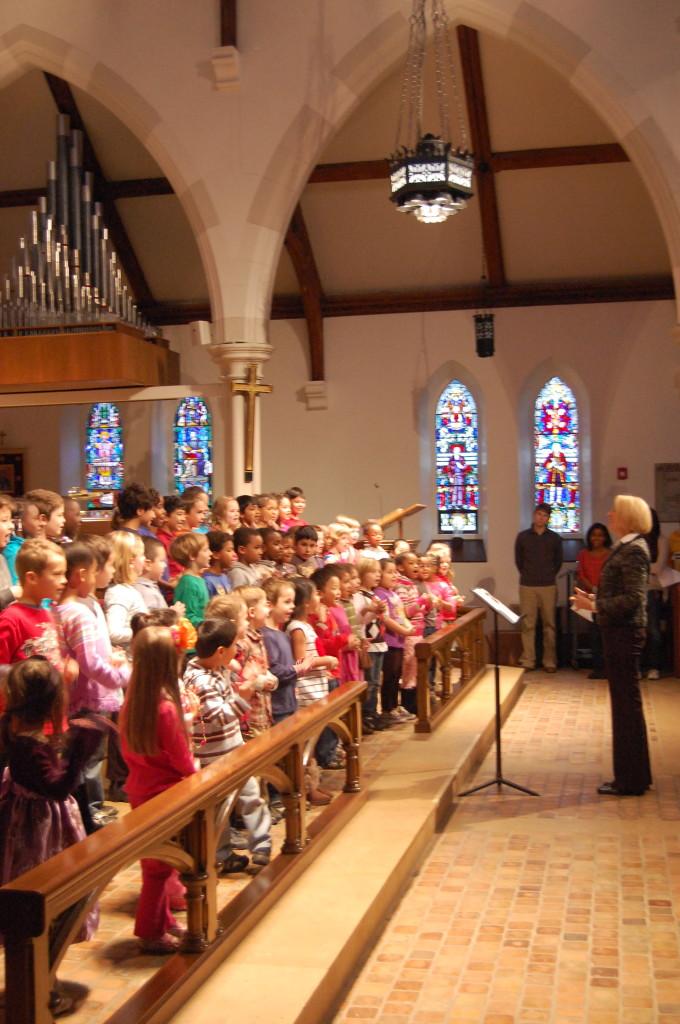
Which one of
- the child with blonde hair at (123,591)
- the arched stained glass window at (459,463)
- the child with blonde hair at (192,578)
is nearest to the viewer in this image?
the child with blonde hair at (123,591)

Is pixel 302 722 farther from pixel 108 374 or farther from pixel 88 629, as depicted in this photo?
pixel 108 374

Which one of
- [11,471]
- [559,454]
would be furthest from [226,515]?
Result: [11,471]

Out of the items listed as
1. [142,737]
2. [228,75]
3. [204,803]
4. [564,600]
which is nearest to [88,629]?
[142,737]

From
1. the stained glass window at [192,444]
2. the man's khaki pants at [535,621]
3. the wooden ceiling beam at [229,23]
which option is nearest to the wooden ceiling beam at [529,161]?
the wooden ceiling beam at [229,23]

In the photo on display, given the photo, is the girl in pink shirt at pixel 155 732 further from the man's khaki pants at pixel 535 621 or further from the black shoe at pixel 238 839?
the man's khaki pants at pixel 535 621

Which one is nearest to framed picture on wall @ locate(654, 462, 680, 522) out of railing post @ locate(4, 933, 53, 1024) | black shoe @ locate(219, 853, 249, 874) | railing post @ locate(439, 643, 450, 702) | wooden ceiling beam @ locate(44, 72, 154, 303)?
railing post @ locate(439, 643, 450, 702)

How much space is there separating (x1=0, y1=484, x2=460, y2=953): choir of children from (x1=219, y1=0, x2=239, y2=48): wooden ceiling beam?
15.2ft

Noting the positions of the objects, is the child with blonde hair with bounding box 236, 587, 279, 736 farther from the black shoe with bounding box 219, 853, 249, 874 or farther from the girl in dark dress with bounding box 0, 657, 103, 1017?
the girl in dark dress with bounding box 0, 657, 103, 1017

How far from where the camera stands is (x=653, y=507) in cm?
1409

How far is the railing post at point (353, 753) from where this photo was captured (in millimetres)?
6168

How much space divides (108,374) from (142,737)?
849 cm

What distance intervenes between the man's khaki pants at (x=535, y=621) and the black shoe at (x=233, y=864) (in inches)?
337

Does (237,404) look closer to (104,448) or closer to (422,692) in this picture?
(422,692)

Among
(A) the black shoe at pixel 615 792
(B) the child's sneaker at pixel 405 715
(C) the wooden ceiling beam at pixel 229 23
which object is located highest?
(C) the wooden ceiling beam at pixel 229 23
